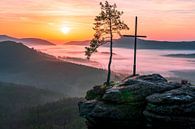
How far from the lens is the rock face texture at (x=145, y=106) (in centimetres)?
3500

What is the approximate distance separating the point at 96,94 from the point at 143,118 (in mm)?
12159

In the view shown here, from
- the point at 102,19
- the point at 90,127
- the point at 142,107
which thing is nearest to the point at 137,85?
the point at 142,107

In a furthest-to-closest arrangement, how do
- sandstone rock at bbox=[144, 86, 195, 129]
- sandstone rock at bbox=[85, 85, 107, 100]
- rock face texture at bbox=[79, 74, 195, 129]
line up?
1. sandstone rock at bbox=[85, 85, 107, 100]
2. rock face texture at bbox=[79, 74, 195, 129]
3. sandstone rock at bbox=[144, 86, 195, 129]

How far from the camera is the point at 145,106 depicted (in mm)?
38406

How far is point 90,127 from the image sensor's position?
144 feet

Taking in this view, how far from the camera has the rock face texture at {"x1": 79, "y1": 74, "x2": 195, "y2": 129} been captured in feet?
115

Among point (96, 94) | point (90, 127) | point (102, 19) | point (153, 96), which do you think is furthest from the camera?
point (102, 19)

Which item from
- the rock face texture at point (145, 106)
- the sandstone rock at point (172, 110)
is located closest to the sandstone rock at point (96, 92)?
the rock face texture at point (145, 106)

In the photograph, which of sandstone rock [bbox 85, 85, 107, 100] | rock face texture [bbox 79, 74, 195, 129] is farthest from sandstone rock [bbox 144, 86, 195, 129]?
sandstone rock [bbox 85, 85, 107, 100]

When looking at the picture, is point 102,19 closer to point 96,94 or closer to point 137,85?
point 96,94

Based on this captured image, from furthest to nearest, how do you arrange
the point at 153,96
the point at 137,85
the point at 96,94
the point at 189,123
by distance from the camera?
Result: the point at 96,94 → the point at 137,85 → the point at 153,96 → the point at 189,123

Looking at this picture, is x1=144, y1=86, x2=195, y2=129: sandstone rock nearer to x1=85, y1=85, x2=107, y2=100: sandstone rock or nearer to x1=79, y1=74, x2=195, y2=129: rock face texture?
x1=79, y1=74, x2=195, y2=129: rock face texture

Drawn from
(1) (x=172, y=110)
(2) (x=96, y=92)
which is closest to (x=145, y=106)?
(1) (x=172, y=110)

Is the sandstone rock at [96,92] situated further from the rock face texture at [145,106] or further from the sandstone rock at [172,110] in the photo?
the sandstone rock at [172,110]
